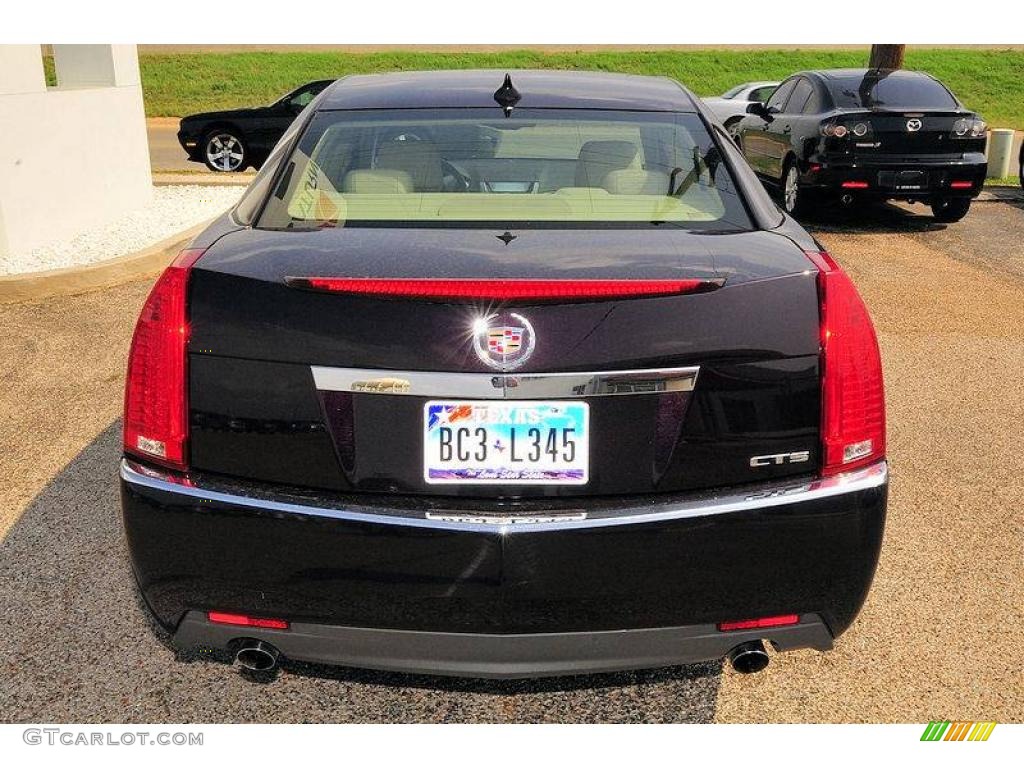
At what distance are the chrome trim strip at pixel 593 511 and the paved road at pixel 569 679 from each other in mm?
760

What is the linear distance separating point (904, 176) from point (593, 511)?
961 centimetres

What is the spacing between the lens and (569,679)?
9.57 feet

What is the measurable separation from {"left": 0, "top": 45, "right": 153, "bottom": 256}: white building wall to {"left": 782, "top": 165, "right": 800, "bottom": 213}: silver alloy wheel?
7173 mm

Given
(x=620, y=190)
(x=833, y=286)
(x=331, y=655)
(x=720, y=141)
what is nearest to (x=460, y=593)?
(x=331, y=655)

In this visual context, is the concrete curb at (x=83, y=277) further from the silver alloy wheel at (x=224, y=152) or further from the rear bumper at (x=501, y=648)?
the silver alloy wheel at (x=224, y=152)

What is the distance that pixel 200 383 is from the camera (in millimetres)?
2406

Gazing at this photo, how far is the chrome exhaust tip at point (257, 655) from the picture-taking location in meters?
2.53

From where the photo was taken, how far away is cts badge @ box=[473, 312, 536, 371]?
7.38 ft

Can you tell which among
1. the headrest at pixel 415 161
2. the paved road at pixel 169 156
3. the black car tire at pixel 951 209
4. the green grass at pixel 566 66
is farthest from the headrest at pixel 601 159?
the green grass at pixel 566 66

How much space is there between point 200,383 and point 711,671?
1751mm

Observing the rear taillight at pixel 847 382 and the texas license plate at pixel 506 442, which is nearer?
the texas license plate at pixel 506 442
